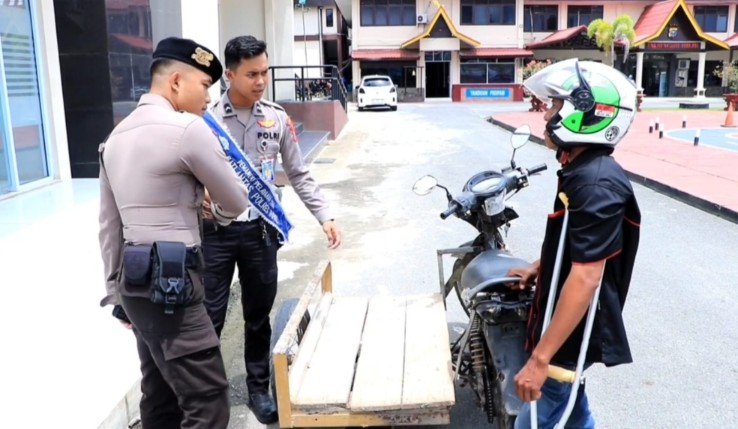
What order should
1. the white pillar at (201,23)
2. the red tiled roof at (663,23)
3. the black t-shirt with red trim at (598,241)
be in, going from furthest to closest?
the red tiled roof at (663,23)
the white pillar at (201,23)
the black t-shirt with red trim at (598,241)

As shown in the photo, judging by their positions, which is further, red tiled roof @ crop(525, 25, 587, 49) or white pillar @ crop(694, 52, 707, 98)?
white pillar @ crop(694, 52, 707, 98)

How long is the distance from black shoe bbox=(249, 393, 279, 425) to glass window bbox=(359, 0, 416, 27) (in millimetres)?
37773

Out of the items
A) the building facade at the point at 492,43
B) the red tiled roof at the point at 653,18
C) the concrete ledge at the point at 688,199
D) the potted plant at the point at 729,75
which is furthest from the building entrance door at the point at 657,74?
the concrete ledge at the point at 688,199

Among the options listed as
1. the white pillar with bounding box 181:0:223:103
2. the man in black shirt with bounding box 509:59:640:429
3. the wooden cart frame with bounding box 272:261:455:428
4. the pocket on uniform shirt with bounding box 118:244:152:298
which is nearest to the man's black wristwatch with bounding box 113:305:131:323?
the pocket on uniform shirt with bounding box 118:244:152:298

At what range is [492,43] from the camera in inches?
1580

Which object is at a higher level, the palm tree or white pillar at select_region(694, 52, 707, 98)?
the palm tree

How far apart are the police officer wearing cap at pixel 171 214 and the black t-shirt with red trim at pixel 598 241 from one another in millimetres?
1130

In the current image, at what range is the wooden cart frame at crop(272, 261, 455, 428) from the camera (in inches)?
105

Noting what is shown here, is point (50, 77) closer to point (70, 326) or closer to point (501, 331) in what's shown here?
point (70, 326)

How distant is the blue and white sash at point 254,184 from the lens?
9.53ft

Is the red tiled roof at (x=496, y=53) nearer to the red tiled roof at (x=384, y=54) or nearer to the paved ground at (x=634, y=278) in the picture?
the red tiled roof at (x=384, y=54)

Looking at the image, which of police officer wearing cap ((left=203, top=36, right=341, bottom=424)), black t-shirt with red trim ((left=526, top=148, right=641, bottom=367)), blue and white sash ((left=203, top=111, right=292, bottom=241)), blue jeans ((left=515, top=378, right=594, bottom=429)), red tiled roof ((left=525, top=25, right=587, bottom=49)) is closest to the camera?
black t-shirt with red trim ((left=526, top=148, right=641, bottom=367))

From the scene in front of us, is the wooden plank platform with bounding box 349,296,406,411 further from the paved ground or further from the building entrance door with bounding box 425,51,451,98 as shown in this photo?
the building entrance door with bounding box 425,51,451,98

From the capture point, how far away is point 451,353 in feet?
10.4
